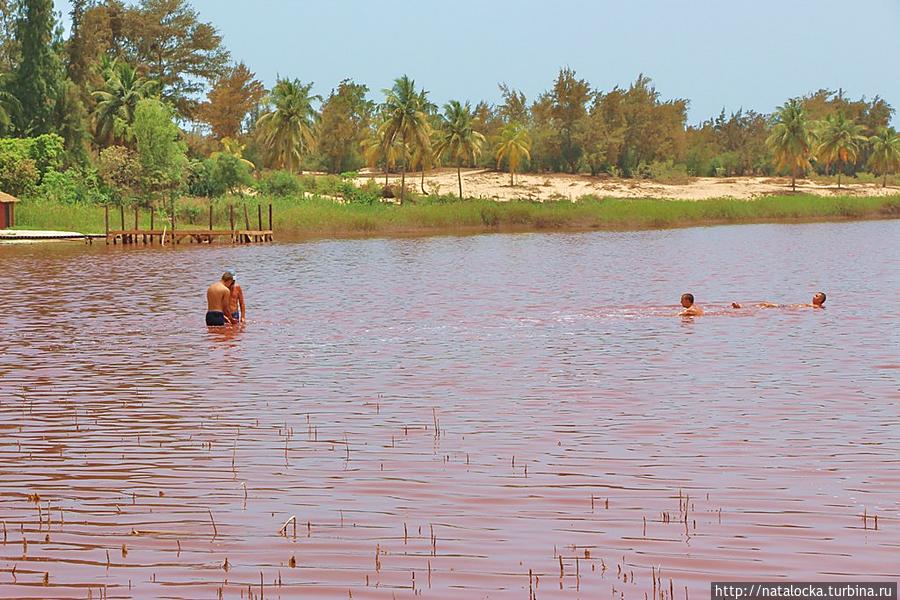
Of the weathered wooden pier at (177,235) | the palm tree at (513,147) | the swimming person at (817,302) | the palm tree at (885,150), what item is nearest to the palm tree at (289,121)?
the palm tree at (513,147)

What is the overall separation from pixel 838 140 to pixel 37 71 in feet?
242

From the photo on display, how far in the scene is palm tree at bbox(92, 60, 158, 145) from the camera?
84125 millimetres

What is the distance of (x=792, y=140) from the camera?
11056 cm

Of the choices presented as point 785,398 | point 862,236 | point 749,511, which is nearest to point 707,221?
point 862,236

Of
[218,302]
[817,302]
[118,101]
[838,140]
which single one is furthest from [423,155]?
[218,302]

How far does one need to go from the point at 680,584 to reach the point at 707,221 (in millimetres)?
80467

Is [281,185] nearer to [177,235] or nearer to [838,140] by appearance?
[177,235]

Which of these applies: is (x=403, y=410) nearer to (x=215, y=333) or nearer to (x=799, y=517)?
(x=799, y=517)

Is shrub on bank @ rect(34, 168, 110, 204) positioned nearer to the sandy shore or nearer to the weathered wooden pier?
the weathered wooden pier

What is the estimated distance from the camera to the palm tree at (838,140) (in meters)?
116

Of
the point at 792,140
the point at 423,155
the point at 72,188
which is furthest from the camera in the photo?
the point at 792,140

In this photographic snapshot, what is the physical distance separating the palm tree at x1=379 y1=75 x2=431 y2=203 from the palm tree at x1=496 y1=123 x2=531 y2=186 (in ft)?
32.4

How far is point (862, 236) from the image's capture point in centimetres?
6606

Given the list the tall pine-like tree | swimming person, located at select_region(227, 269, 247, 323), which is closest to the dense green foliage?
the tall pine-like tree
